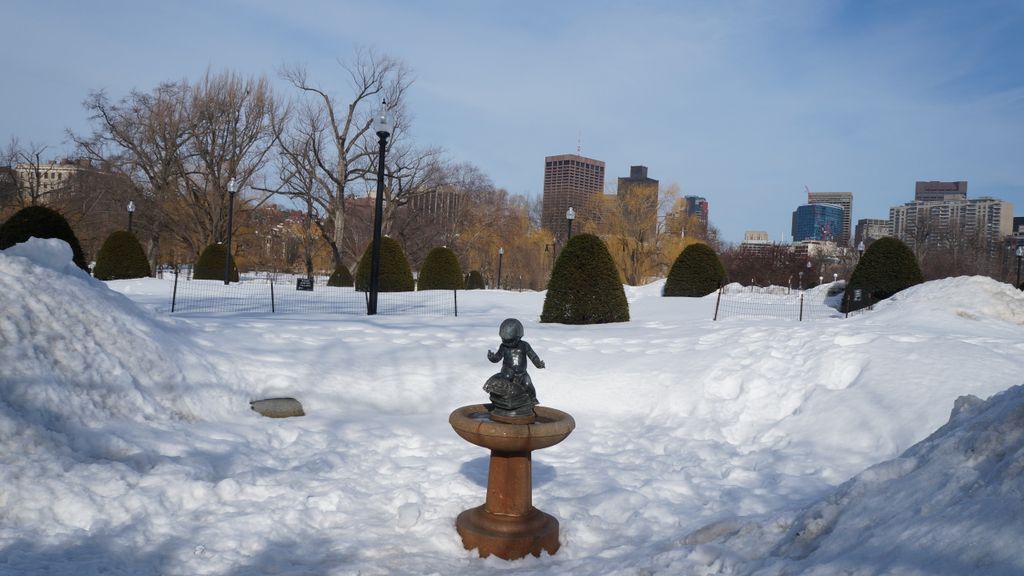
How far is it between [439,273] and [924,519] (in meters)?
22.4

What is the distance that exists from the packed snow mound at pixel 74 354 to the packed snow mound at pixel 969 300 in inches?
Result: 531

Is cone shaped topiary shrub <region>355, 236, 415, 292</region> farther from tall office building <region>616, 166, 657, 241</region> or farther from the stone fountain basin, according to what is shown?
tall office building <region>616, 166, 657, 241</region>

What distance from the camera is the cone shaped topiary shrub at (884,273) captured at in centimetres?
1873

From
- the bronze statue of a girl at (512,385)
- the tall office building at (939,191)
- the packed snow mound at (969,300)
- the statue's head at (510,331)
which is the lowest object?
the bronze statue of a girl at (512,385)

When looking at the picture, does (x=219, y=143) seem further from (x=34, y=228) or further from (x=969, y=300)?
(x=969, y=300)

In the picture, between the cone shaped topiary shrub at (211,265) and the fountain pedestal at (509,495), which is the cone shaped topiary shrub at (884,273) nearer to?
the fountain pedestal at (509,495)

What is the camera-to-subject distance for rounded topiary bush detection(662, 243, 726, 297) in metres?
24.0

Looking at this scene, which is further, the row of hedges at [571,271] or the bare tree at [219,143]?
the bare tree at [219,143]

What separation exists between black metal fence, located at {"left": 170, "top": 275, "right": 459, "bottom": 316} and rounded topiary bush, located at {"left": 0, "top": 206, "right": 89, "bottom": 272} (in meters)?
2.92

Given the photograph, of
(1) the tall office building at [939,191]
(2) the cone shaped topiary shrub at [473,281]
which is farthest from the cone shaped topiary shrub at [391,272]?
(1) the tall office building at [939,191]

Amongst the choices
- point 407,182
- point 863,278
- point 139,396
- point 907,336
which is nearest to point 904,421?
point 907,336

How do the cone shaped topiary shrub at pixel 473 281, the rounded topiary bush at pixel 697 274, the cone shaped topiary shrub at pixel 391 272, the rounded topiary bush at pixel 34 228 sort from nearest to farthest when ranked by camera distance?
the rounded topiary bush at pixel 34 228 < the cone shaped topiary shrub at pixel 391 272 < the rounded topiary bush at pixel 697 274 < the cone shaped topiary shrub at pixel 473 281

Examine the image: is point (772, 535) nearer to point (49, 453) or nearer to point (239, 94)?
point (49, 453)

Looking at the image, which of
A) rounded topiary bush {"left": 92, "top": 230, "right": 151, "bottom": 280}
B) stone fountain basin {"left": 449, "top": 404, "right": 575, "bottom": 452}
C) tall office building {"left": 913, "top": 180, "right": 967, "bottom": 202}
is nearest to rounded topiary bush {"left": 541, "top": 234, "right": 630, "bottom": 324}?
stone fountain basin {"left": 449, "top": 404, "right": 575, "bottom": 452}
